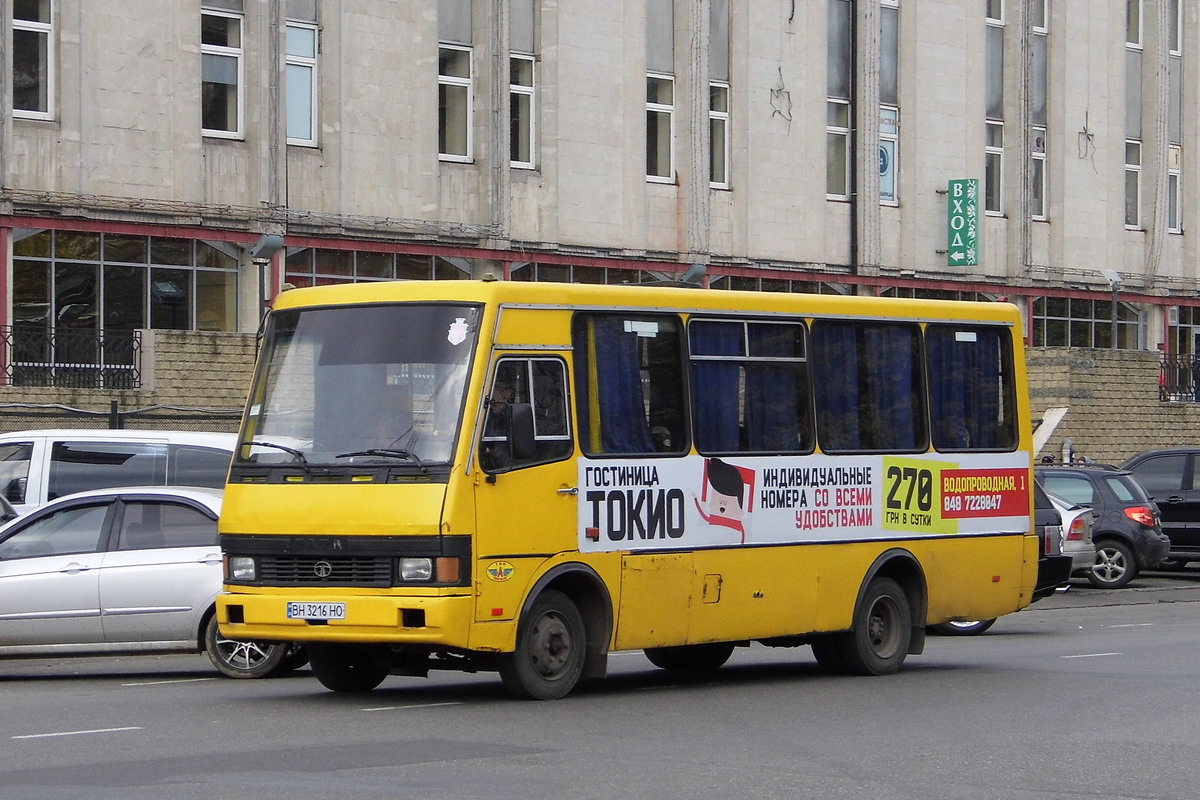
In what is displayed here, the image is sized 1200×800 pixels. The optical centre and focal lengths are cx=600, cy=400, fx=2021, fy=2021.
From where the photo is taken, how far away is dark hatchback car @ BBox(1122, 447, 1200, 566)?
29.0m

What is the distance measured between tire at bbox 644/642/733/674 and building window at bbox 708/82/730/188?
24.6m

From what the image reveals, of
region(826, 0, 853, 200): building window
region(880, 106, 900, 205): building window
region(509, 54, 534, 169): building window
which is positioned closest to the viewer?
region(509, 54, 534, 169): building window

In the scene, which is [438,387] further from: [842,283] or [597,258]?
[842,283]

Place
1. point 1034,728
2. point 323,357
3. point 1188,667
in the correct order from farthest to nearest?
point 1188,667
point 323,357
point 1034,728

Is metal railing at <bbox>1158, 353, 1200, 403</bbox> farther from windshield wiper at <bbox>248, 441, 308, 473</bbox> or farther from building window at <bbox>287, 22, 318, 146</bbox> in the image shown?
windshield wiper at <bbox>248, 441, 308, 473</bbox>

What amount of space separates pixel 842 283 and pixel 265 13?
14.4 metres

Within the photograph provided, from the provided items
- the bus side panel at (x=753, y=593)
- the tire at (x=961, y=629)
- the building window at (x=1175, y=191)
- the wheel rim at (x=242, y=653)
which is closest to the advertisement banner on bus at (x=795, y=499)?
the bus side panel at (x=753, y=593)

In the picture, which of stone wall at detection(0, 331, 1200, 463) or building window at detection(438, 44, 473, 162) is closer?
building window at detection(438, 44, 473, 162)

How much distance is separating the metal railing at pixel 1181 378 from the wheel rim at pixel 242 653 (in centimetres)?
3429

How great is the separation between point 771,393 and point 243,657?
4429 millimetres

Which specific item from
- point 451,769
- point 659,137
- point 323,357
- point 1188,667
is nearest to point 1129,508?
point 1188,667

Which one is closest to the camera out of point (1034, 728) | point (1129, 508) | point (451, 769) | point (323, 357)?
point (451, 769)

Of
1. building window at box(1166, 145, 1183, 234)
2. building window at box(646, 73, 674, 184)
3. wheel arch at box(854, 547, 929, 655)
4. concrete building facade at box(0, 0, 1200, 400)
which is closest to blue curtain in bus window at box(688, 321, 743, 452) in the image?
wheel arch at box(854, 547, 929, 655)

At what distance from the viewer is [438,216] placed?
35.3m
